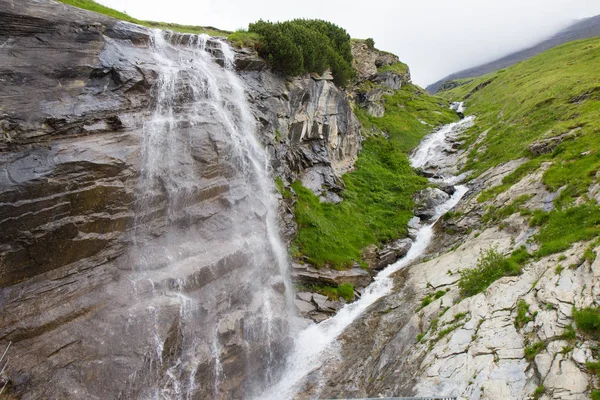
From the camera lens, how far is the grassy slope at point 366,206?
2798 cm

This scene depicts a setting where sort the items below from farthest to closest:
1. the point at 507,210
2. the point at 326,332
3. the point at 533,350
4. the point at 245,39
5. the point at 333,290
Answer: the point at 245,39 < the point at 333,290 < the point at 507,210 < the point at 326,332 < the point at 533,350

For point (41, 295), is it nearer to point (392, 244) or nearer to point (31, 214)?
point (31, 214)

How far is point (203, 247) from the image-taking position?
18984mm

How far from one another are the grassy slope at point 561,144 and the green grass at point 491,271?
115cm

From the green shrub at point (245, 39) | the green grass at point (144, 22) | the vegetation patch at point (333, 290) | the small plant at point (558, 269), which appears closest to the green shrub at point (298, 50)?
the green shrub at point (245, 39)

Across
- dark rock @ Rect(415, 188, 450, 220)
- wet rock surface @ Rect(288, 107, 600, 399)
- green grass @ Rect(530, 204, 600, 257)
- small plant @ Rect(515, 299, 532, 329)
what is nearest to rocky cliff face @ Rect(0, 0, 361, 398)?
wet rock surface @ Rect(288, 107, 600, 399)

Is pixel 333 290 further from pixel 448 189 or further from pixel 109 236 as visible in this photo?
pixel 448 189

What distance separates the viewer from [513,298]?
1505 cm

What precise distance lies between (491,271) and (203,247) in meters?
15.3

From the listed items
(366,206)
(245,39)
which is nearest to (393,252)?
(366,206)

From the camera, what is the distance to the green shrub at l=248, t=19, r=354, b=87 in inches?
1264

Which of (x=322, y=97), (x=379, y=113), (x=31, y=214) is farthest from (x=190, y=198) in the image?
(x=379, y=113)

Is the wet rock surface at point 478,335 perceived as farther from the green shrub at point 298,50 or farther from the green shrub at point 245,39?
the green shrub at point 245,39

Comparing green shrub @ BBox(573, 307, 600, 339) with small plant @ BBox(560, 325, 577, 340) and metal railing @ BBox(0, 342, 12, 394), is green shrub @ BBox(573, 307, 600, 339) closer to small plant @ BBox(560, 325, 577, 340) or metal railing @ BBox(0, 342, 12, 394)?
small plant @ BBox(560, 325, 577, 340)
